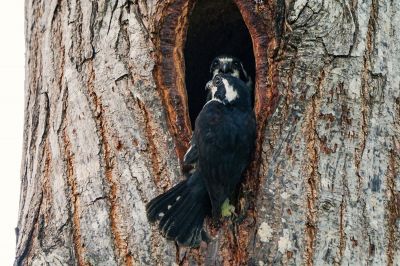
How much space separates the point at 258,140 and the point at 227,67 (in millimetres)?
1535

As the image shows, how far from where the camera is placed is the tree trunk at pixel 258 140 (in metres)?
2.76

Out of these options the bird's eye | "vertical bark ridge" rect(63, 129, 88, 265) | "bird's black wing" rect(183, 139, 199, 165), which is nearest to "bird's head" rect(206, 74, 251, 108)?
the bird's eye

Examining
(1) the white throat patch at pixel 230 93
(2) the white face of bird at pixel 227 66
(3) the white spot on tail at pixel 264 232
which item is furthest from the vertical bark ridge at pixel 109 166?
(2) the white face of bird at pixel 227 66

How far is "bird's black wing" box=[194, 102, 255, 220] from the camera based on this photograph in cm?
296

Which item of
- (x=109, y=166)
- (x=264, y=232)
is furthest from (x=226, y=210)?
(x=109, y=166)

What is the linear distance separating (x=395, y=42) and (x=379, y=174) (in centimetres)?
61

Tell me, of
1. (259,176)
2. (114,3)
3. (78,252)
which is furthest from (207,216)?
(114,3)

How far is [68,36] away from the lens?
10.9ft

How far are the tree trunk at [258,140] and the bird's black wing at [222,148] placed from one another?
0.06 m

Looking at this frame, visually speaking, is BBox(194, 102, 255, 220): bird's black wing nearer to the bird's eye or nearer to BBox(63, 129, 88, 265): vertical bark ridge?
the bird's eye

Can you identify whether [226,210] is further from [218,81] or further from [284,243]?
[218,81]

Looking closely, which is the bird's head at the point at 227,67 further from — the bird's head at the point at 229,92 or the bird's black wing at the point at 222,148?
the bird's black wing at the point at 222,148

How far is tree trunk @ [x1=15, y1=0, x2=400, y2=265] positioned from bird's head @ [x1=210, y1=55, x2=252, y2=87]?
1188 mm

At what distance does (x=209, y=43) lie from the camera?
4.78 meters
